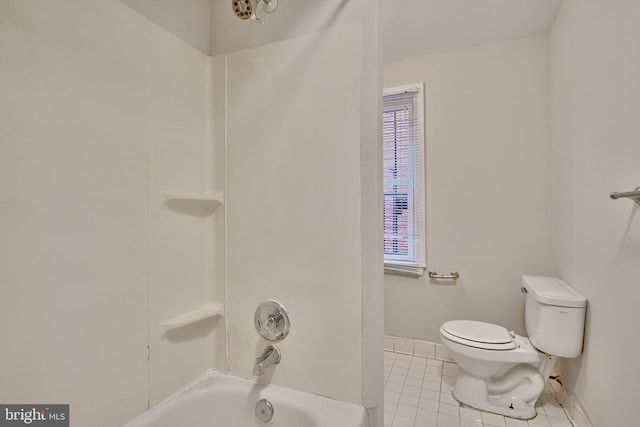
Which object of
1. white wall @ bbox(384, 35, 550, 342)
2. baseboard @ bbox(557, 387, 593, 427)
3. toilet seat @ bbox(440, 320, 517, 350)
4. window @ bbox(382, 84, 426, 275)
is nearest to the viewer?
baseboard @ bbox(557, 387, 593, 427)

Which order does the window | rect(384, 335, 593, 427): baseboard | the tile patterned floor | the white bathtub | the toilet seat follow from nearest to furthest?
the white bathtub, the tile patterned floor, the toilet seat, rect(384, 335, 593, 427): baseboard, the window

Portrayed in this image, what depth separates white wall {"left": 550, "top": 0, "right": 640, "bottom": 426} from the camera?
3.96 ft

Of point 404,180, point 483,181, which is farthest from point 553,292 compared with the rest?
point 404,180

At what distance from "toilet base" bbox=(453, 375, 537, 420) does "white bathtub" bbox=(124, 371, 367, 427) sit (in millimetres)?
1146

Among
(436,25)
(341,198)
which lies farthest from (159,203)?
(436,25)

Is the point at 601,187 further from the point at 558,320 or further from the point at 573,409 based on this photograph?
the point at 573,409

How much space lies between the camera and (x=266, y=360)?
4.16 feet

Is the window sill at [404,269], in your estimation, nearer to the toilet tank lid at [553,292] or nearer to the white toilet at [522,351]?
the white toilet at [522,351]

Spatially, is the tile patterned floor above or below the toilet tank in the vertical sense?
below

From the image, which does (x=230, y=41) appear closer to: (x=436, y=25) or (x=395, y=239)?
(x=436, y=25)

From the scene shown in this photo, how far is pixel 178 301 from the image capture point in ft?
4.22

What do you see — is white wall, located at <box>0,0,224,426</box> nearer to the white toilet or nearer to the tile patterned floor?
the tile patterned floor

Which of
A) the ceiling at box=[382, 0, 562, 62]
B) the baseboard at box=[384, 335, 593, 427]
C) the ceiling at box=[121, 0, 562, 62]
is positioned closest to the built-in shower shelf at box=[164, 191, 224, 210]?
the ceiling at box=[121, 0, 562, 62]

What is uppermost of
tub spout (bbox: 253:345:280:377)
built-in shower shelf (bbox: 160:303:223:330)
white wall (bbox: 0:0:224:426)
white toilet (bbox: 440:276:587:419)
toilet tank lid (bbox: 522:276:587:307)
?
white wall (bbox: 0:0:224:426)
